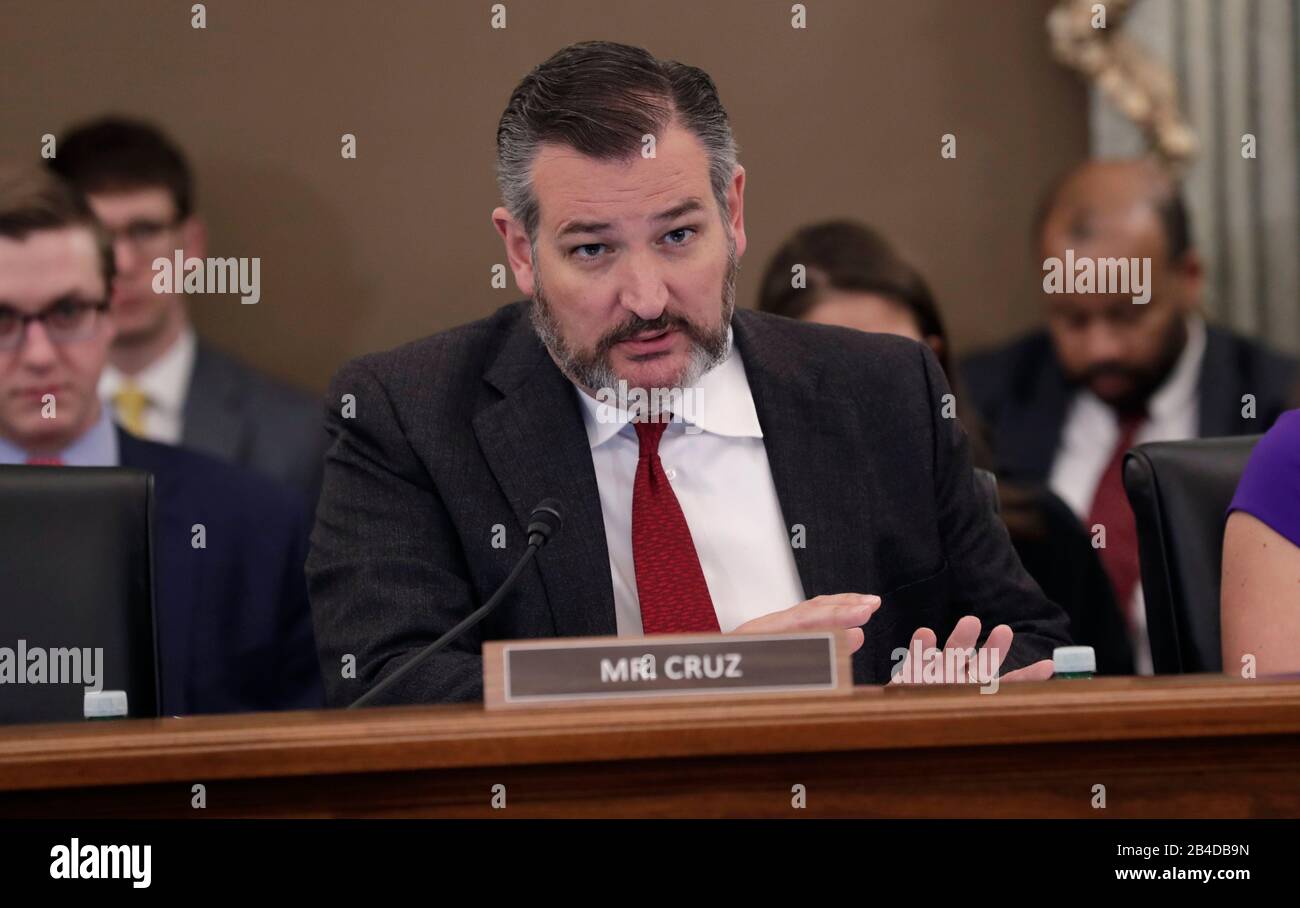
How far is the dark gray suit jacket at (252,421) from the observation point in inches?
132

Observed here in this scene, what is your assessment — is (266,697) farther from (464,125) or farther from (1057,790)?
(1057,790)

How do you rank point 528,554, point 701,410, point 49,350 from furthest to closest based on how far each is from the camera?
1. point 49,350
2. point 701,410
3. point 528,554

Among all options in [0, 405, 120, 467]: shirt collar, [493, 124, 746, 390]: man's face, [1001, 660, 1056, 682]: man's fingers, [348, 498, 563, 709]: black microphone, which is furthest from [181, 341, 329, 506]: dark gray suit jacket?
[1001, 660, 1056, 682]: man's fingers

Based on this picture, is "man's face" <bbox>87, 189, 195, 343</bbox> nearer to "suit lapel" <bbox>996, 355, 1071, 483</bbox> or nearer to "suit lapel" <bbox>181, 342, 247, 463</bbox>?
"suit lapel" <bbox>181, 342, 247, 463</bbox>

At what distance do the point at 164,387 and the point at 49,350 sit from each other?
0.37 meters

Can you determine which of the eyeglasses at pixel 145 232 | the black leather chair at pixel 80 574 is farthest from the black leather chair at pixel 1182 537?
the eyeglasses at pixel 145 232

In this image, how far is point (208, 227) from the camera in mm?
3561

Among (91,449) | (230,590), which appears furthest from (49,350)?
(230,590)

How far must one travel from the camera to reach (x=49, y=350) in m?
3.06

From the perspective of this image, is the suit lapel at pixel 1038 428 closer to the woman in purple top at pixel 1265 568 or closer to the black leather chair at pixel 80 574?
the woman in purple top at pixel 1265 568

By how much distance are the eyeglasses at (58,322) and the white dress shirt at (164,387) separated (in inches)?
10.7

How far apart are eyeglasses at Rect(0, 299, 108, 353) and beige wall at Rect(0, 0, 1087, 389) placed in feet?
1.52

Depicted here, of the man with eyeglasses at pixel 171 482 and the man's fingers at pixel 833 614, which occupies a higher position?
the man with eyeglasses at pixel 171 482

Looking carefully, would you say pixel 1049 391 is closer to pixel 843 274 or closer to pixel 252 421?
pixel 843 274
